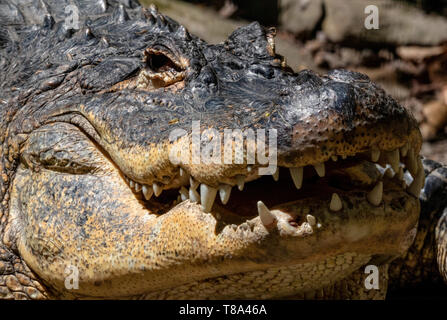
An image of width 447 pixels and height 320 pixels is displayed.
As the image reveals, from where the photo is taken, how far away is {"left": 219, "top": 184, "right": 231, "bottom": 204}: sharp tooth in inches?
99.6

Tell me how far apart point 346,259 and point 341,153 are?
57 centimetres

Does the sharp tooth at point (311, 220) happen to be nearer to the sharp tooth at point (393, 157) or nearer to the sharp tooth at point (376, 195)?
the sharp tooth at point (376, 195)

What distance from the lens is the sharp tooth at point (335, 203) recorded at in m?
2.43

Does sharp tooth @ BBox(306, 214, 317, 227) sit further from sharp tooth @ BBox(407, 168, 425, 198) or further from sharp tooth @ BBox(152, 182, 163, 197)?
sharp tooth @ BBox(152, 182, 163, 197)

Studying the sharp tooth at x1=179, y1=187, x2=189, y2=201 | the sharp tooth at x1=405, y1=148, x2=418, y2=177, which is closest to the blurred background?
the sharp tooth at x1=405, y1=148, x2=418, y2=177

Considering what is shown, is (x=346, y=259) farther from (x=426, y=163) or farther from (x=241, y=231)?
(x=426, y=163)

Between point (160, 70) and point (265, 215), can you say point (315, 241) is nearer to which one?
point (265, 215)

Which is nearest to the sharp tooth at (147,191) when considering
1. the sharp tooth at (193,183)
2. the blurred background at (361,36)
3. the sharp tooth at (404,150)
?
the sharp tooth at (193,183)

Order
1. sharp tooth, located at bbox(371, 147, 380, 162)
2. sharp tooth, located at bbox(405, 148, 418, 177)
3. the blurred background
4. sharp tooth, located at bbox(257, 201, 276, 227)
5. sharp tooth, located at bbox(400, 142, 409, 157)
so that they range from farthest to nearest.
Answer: the blurred background, sharp tooth, located at bbox(405, 148, 418, 177), sharp tooth, located at bbox(400, 142, 409, 157), sharp tooth, located at bbox(371, 147, 380, 162), sharp tooth, located at bbox(257, 201, 276, 227)

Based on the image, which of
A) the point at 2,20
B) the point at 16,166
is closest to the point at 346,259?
the point at 16,166

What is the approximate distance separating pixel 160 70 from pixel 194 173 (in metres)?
0.79

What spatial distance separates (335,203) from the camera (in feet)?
8.01

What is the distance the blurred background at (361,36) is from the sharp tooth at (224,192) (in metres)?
5.00

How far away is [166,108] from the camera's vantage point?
2.95m
